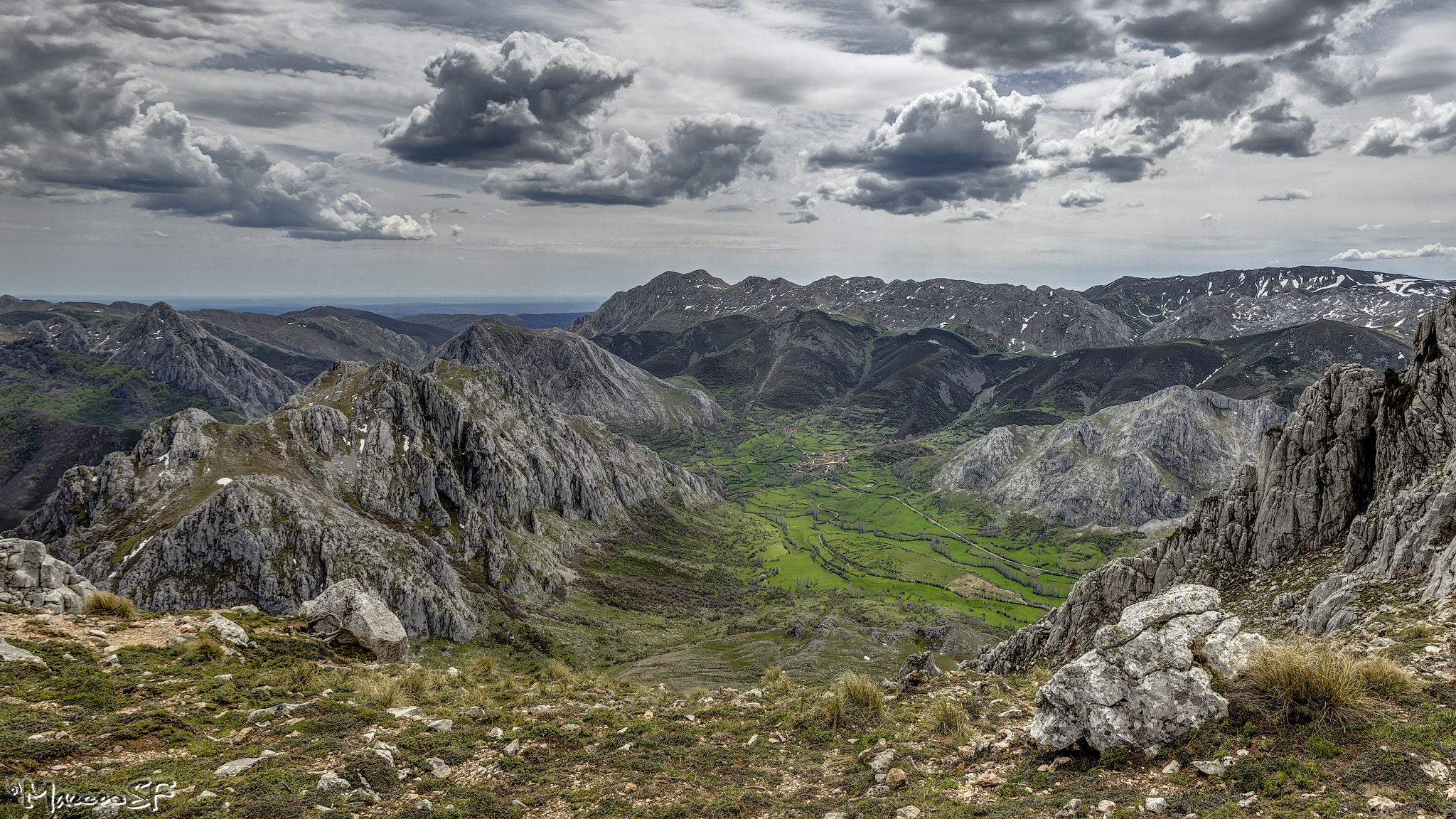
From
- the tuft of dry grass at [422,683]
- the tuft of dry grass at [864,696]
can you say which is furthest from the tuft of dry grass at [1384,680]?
the tuft of dry grass at [422,683]

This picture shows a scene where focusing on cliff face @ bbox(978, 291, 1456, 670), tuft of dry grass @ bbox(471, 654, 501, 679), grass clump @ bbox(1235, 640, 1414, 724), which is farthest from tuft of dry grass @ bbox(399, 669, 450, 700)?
cliff face @ bbox(978, 291, 1456, 670)

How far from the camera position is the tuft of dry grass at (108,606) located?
1170 inches

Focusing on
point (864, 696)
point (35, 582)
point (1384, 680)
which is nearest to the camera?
point (1384, 680)

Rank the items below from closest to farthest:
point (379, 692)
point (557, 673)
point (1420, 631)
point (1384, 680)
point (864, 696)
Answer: point (1384, 680) → point (1420, 631) → point (379, 692) → point (864, 696) → point (557, 673)

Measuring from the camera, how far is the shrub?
2039 centimetres

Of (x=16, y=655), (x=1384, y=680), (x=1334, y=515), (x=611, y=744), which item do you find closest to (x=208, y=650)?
(x=16, y=655)

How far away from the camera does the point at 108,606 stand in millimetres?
30031

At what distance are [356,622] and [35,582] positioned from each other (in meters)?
15.5

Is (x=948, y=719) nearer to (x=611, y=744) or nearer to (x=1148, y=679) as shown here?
(x=1148, y=679)

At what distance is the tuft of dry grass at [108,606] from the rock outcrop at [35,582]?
63cm

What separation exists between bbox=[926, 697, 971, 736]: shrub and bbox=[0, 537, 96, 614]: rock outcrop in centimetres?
4018

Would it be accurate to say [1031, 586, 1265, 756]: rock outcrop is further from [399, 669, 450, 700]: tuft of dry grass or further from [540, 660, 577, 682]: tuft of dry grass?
[399, 669, 450, 700]: tuft of dry grass

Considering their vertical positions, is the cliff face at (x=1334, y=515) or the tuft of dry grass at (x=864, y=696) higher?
the cliff face at (x=1334, y=515)

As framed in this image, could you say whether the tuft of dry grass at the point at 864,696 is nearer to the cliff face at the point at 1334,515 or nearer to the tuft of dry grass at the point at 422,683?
the tuft of dry grass at the point at 422,683
